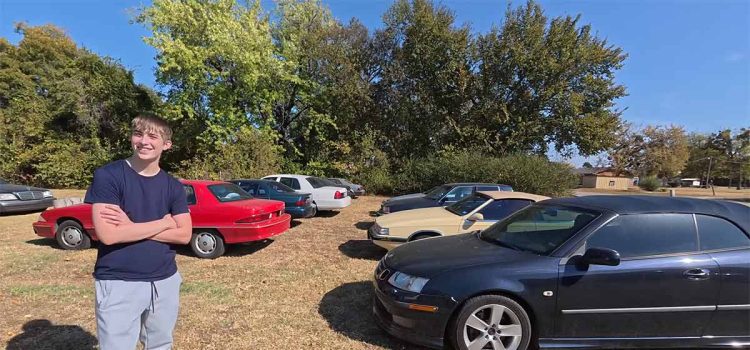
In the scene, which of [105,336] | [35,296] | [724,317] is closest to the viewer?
[105,336]

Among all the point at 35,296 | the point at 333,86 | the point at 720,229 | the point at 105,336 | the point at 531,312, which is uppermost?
the point at 333,86

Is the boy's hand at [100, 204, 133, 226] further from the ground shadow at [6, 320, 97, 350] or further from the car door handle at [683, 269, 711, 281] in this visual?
the car door handle at [683, 269, 711, 281]

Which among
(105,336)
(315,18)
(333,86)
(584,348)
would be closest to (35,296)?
(105,336)

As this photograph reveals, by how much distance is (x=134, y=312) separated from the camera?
93.4 inches

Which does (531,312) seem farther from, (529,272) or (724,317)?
(724,317)

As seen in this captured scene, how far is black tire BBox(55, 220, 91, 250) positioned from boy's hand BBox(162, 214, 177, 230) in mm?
6988

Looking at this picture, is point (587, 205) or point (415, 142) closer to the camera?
point (587, 205)

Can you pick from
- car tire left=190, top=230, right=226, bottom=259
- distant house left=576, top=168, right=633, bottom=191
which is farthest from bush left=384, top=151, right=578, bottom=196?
distant house left=576, top=168, right=633, bottom=191

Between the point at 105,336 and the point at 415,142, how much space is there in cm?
2610

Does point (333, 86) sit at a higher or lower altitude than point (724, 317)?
higher

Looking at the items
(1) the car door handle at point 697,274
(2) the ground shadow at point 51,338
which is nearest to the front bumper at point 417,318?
(1) the car door handle at point 697,274

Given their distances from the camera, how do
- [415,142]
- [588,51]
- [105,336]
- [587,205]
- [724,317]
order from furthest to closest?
[415,142], [588,51], [587,205], [724,317], [105,336]

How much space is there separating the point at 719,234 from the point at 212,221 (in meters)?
6.94

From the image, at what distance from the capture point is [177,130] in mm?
26641
